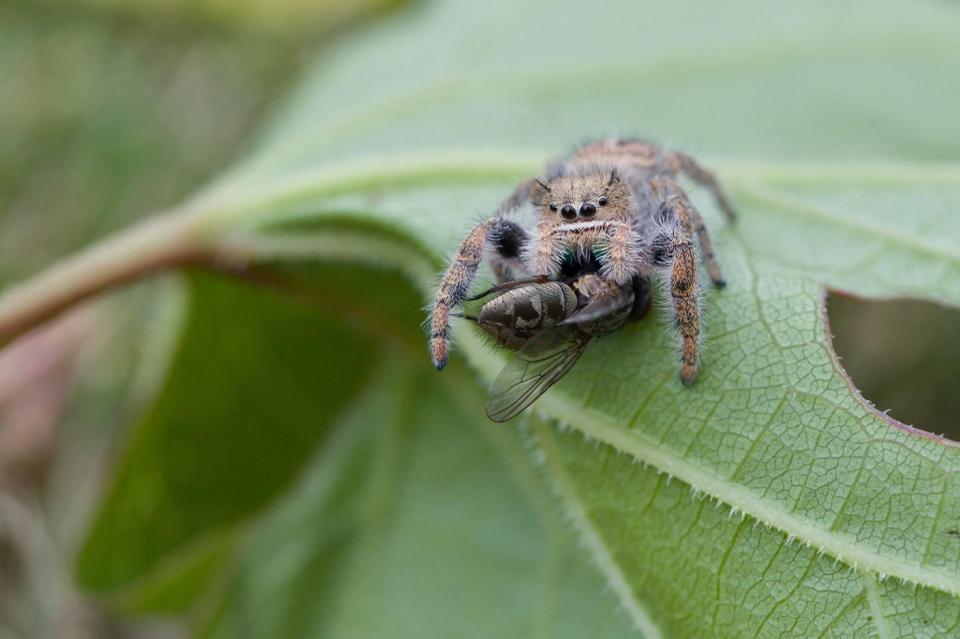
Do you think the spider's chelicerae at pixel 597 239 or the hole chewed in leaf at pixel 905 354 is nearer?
the spider's chelicerae at pixel 597 239

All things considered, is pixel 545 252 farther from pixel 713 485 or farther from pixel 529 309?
pixel 713 485

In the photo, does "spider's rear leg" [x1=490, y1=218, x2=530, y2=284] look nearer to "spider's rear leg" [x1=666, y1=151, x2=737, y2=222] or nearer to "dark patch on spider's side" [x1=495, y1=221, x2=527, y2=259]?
"dark patch on spider's side" [x1=495, y1=221, x2=527, y2=259]

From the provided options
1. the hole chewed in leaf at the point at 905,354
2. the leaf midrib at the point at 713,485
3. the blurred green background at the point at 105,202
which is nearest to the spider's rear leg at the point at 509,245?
the leaf midrib at the point at 713,485

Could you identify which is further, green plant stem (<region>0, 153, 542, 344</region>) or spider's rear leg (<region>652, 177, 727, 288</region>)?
green plant stem (<region>0, 153, 542, 344</region>)

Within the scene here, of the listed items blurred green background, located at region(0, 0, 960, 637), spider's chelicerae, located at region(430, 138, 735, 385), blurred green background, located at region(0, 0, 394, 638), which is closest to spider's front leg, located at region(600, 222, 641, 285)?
A: spider's chelicerae, located at region(430, 138, 735, 385)

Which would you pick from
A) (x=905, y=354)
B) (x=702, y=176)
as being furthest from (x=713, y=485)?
(x=905, y=354)

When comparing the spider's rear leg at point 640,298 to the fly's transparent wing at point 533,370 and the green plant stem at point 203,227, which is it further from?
the green plant stem at point 203,227
